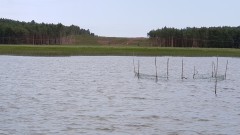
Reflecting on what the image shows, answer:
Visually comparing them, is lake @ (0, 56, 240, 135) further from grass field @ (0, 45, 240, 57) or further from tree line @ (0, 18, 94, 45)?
tree line @ (0, 18, 94, 45)

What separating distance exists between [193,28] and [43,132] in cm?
15137

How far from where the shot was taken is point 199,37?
504 ft

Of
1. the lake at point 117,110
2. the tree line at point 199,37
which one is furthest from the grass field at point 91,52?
the lake at point 117,110

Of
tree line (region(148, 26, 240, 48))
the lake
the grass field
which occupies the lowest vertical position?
the lake

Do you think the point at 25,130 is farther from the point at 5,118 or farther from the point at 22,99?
the point at 22,99

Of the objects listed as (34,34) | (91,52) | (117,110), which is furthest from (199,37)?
(117,110)

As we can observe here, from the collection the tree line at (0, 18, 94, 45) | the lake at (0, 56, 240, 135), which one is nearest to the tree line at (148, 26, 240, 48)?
the tree line at (0, 18, 94, 45)

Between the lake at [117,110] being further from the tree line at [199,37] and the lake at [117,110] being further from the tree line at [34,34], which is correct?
the tree line at [34,34]

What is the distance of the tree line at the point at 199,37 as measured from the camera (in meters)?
147

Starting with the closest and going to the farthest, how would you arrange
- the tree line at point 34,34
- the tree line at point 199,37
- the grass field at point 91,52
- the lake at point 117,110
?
1. the lake at point 117,110
2. the grass field at point 91,52
3. the tree line at point 199,37
4. the tree line at point 34,34

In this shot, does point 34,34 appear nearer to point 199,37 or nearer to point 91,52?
point 199,37

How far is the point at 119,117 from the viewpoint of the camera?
21.8 meters

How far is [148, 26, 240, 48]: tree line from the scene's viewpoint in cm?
14738

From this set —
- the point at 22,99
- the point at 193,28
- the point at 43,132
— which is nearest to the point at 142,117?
the point at 43,132
